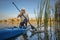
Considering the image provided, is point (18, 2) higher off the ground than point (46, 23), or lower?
higher

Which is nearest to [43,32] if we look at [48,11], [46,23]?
[46,23]

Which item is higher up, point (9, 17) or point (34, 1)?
point (34, 1)

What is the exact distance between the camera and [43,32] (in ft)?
9.74

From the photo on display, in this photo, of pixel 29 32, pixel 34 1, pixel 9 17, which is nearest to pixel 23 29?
pixel 29 32

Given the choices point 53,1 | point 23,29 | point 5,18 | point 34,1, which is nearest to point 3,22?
point 5,18

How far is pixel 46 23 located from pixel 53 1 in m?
0.35

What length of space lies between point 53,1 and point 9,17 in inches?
28.2

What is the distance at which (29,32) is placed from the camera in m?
2.96

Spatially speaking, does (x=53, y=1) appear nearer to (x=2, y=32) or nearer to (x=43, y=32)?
(x=43, y=32)

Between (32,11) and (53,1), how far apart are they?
0.36 m

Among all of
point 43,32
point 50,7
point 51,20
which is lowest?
point 43,32

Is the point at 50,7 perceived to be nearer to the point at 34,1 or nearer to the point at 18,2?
the point at 34,1

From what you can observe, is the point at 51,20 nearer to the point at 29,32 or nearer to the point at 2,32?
the point at 29,32

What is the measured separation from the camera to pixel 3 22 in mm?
2889
